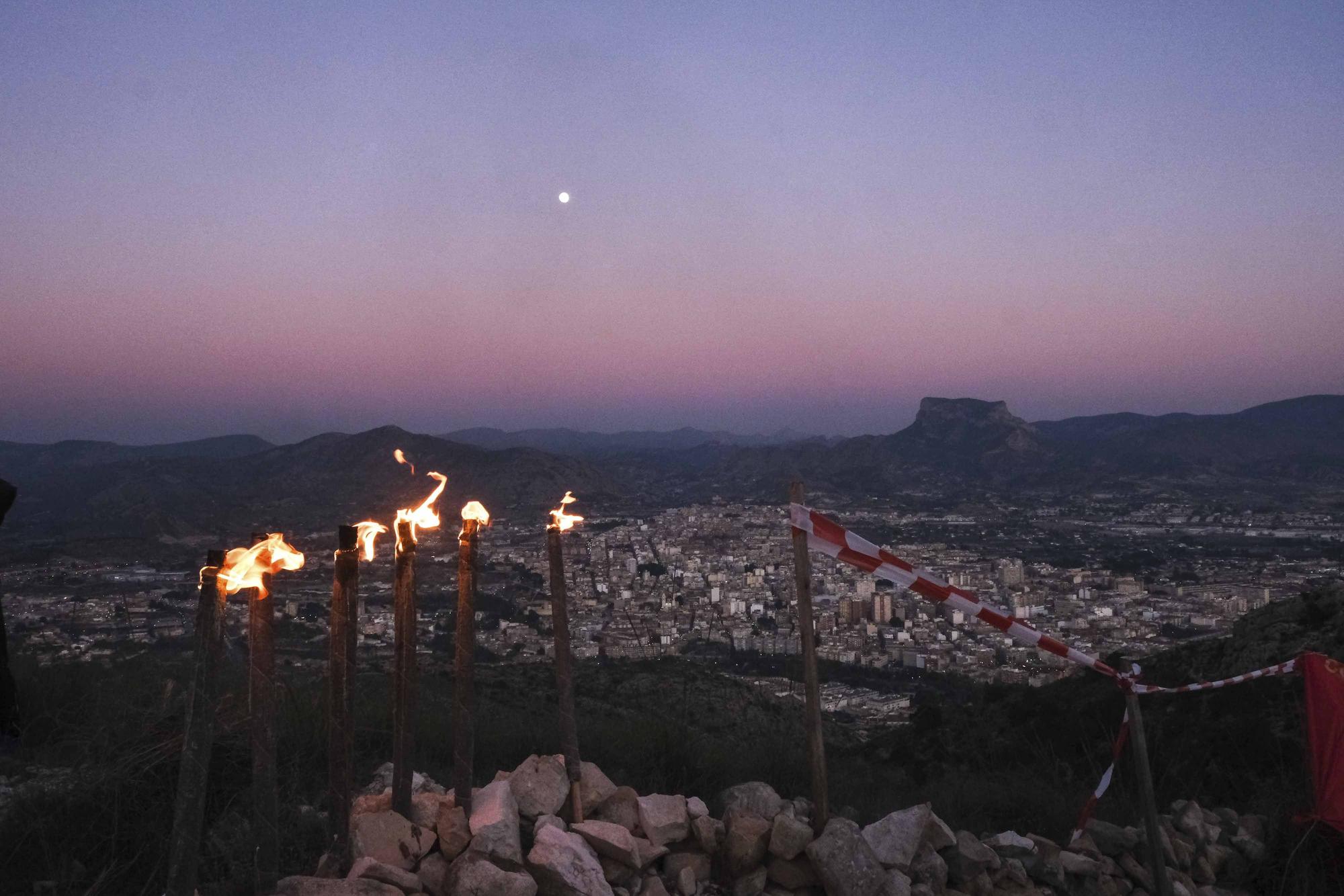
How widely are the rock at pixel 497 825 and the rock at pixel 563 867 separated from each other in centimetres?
12

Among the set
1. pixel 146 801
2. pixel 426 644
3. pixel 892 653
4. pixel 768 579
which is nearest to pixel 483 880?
pixel 146 801

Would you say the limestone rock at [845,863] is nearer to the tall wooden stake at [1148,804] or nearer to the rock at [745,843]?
the rock at [745,843]

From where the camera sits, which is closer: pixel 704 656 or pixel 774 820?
pixel 774 820

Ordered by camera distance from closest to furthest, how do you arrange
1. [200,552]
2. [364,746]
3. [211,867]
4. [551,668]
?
[211,867] → [364,746] → [551,668] → [200,552]

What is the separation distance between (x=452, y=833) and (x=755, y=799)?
2.16 metres

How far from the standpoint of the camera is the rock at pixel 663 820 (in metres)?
5.12

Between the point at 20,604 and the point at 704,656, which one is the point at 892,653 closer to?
the point at 704,656

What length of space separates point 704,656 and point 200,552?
17.8 meters

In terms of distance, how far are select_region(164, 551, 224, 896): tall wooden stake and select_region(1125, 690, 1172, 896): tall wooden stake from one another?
18.2ft

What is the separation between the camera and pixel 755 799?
5.72m

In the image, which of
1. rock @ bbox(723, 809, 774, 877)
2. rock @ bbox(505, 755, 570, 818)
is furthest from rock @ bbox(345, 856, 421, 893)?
rock @ bbox(723, 809, 774, 877)

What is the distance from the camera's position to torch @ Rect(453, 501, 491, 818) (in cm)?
493

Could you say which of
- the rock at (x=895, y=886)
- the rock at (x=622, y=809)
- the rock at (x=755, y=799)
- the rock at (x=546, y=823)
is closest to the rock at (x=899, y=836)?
the rock at (x=895, y=886)

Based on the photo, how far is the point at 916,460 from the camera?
3563 inches
